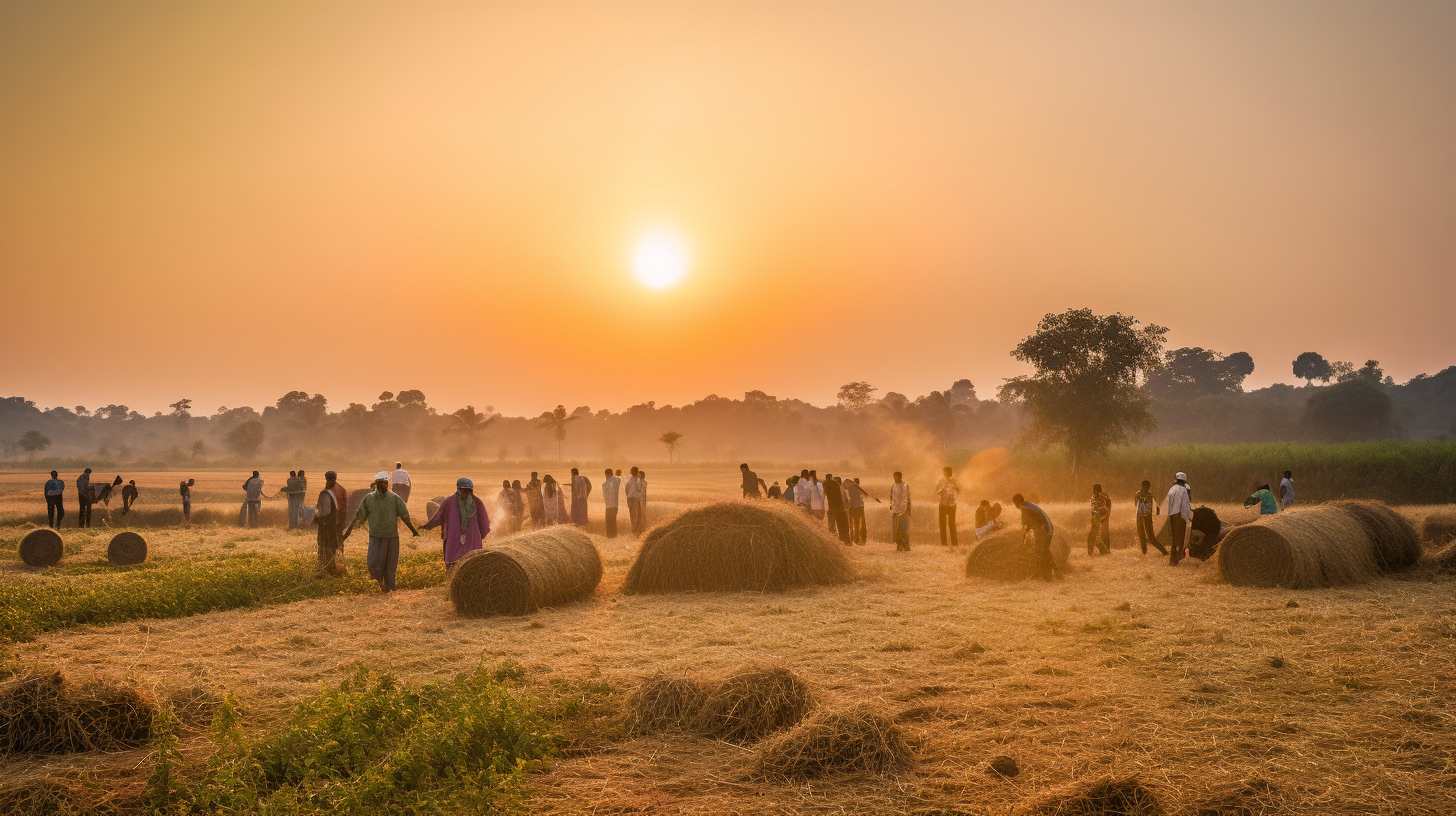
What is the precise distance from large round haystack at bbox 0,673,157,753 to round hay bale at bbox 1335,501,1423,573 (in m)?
18.9

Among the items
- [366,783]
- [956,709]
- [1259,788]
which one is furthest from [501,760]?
[1259,788]

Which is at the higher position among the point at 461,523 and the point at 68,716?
the point at 461,523

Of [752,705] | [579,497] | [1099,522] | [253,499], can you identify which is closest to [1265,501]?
[1099,522]

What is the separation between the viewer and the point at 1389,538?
1750cm

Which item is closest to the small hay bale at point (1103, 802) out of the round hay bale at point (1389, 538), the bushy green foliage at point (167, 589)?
the bushy green foliage at point (167, 589)

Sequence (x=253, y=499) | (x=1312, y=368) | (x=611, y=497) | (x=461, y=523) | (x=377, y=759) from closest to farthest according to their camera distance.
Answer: (x=377, y=759), (x=461, y=523), (x=611, y=497), (x=253, y=499), (x=1312, y=368)

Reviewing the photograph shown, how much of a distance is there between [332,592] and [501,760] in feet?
38.1

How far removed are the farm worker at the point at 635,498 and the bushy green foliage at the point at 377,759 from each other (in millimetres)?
19051

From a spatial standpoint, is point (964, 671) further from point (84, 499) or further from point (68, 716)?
point (84, 499)

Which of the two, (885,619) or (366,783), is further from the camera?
(885,619)

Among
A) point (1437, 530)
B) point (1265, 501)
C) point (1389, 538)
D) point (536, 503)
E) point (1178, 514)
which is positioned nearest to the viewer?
point (1389, 538)

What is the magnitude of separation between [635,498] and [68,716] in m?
20.6

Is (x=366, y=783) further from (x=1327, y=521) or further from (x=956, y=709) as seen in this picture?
(x=1327, y=521)

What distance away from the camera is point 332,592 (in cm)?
1734
